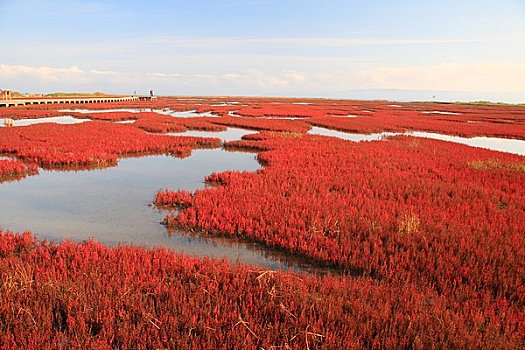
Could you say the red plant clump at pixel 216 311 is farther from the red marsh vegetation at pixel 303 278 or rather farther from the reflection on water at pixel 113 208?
the reflection on water at pixel 113 208

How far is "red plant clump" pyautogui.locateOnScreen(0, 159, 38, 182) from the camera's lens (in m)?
12.2

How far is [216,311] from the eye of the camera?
13.6ft

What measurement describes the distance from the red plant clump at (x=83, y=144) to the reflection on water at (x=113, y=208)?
1.38m

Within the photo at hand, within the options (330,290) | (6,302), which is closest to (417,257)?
(330,290)

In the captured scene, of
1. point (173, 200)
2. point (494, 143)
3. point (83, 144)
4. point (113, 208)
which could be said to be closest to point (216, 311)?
point (173, 200)

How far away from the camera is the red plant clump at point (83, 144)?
1478 cm

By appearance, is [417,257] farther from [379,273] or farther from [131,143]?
[131,143]

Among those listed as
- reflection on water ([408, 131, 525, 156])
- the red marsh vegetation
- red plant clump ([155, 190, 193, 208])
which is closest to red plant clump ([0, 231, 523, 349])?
the red marsh vegetation

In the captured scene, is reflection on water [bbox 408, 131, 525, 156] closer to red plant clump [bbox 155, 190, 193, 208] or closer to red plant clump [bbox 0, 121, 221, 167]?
red plant clump [bbox 0, 121, 221, 167]

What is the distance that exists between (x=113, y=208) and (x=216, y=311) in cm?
616

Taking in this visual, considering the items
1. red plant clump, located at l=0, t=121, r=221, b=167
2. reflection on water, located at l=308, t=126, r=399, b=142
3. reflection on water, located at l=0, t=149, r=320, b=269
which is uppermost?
reflection on water, located at l=308, t=126, r=399, b=142

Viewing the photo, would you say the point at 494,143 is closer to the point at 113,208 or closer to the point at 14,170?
the point at 113,208

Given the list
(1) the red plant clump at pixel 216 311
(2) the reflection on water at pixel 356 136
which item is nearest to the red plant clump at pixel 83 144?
(2) the reflection on water at pixel 356 136

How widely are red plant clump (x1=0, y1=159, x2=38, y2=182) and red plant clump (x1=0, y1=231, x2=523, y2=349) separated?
27.0 feet
